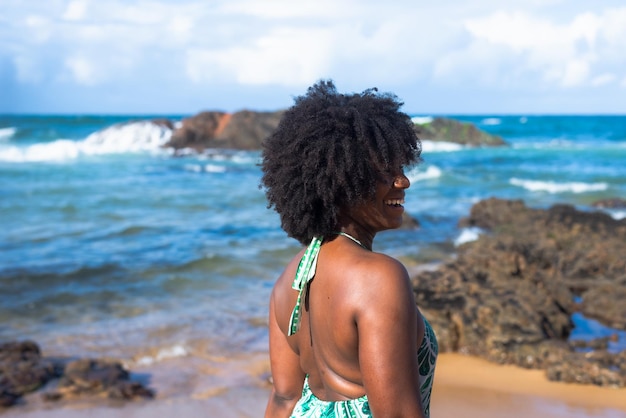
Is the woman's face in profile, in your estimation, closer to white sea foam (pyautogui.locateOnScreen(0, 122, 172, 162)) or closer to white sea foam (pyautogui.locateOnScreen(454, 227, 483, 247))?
white sea foam (pyautogui.locateOnScreen(454, 227, 483, 247))

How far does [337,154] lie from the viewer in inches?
74.5

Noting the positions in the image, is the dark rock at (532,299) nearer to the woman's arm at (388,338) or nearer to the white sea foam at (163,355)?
the white sea foam at (163,355)

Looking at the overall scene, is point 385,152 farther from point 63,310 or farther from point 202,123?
point 202,123

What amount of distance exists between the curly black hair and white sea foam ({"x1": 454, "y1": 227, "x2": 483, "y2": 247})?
969 centimetres

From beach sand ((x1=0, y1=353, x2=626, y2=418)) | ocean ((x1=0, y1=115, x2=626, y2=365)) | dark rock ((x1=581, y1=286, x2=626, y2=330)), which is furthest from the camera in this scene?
ocean ((x1=0, y1=115, x2=626, y2=365))

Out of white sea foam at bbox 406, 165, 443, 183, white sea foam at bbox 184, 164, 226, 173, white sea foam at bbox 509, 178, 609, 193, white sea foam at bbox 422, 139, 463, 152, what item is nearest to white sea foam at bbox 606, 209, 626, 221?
white sea foam at bbox 509, 178, 609, 193

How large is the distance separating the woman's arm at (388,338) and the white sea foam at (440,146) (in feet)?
117

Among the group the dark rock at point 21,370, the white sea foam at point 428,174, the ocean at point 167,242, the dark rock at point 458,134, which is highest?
the dark rock at point 458,134

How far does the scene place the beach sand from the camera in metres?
4.86

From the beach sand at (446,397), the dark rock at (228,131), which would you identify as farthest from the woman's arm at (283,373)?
the dark rock at (228,131)

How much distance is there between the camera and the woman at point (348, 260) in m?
1.71

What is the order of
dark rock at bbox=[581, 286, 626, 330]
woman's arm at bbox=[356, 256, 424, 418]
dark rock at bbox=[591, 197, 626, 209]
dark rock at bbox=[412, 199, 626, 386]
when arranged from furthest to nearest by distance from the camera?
dark rock at bbox=[591, 197, 626, 209], dark rock at bbox=[581, 286, 626, 330], dark rock at bbox=[412, 199, 626, 386], woman's arm at bbox=[356, 256, 424, 418]

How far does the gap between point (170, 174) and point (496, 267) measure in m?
17.0

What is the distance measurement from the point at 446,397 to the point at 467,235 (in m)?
7.47
